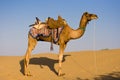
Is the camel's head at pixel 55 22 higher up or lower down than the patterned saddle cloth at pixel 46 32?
higher up

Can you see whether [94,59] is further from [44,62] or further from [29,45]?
[29,45]

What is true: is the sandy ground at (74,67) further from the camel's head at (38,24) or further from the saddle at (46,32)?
the camel's head at (38,24)

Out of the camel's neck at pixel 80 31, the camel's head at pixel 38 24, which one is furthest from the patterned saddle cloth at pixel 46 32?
the camel's neck at pixel 80 31

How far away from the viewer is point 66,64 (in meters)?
16.4

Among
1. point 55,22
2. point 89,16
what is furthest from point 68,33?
point 89,16

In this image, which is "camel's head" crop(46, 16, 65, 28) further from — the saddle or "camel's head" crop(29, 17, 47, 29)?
"camel's head" crop(29, 17, 47, 29)

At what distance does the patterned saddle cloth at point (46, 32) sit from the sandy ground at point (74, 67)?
69.6 inches

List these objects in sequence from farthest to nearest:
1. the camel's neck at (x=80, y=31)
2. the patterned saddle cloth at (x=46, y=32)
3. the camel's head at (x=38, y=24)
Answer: the camel's head at (x=38, y=24)
the patterned saddle cloth at (x=46, y=32)
the camel's neck at (x=80, y=31)

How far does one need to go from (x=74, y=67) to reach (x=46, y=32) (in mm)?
2968

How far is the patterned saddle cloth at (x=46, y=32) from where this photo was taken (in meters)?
13.7

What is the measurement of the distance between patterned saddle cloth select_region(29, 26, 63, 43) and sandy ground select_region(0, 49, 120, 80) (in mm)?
1767

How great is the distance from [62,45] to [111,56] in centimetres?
431

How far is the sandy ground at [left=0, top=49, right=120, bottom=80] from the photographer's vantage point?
13.2 meters

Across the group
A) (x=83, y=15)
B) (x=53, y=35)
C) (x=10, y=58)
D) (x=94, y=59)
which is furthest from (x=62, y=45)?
(x=10, y=58)
